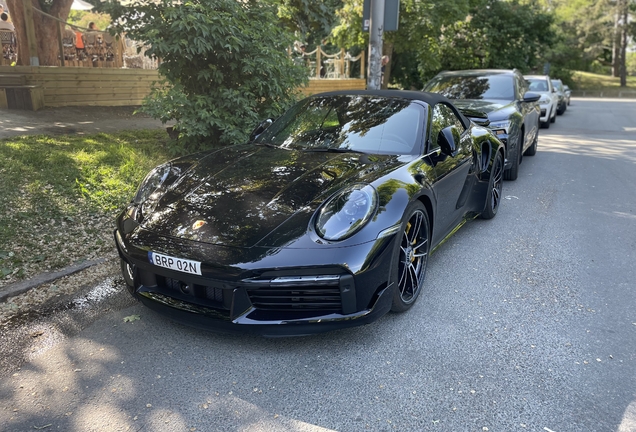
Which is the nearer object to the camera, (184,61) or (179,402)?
(179,402)

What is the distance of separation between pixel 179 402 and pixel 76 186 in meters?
3.98

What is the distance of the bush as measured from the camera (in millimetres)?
6360

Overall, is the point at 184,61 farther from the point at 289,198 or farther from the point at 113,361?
the point at 113,361

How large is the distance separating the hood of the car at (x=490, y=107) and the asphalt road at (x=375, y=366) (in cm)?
353

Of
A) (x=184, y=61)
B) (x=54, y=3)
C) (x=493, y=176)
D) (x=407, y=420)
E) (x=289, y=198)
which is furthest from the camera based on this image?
(x=54, y=3)

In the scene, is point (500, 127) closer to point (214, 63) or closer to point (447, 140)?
point (447, 140)

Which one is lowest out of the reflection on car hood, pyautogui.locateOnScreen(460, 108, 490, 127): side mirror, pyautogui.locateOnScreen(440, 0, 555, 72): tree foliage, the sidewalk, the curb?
the curb

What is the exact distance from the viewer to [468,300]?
378 cm

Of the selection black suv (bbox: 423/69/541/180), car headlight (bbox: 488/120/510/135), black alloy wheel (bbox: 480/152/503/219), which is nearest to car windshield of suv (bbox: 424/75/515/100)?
black suv (bbox: 423/69/541/180)

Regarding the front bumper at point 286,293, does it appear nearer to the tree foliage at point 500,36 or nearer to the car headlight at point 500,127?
the car headlight at point 500,127

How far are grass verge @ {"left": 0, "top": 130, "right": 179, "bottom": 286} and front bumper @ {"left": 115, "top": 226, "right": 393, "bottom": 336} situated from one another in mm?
1807

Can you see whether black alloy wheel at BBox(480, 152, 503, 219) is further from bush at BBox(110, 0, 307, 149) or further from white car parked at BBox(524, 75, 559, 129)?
white car parked at BBox(524, 75, 559, 129)

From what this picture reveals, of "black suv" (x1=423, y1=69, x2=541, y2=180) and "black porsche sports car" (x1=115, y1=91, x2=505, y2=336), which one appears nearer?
"black porsche sports car" (x1=115, y1=91, x2=505, y2=336)

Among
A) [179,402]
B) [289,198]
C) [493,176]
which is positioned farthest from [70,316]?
[493,176]
